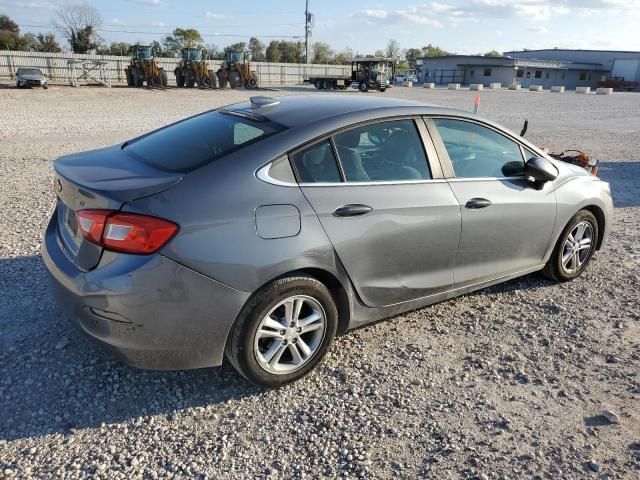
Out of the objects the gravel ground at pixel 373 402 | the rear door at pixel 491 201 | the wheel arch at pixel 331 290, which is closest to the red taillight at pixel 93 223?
the wheel arch at pixel 331 290

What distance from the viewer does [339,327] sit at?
3.33 meters

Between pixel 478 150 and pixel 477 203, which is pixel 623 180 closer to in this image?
pixel 478 150

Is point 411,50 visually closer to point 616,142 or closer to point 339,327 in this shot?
point 616,142

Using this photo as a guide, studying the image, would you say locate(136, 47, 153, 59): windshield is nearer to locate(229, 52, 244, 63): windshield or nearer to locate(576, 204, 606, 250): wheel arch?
locate(229, 52, 244, 63): windshield

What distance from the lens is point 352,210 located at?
10.1ft

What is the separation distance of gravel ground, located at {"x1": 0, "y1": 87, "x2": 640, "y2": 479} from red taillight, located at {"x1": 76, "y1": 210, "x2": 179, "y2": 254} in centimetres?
97

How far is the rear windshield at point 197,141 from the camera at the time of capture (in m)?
3.00

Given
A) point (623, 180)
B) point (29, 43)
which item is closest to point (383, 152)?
point (623, 180)

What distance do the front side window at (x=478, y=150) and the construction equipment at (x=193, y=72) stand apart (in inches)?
1518

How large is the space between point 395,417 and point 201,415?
1075 millimetres

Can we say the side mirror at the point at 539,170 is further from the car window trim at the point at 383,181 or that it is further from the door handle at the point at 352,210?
the door handle at the point at 352,210

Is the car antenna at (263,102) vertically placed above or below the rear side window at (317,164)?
above

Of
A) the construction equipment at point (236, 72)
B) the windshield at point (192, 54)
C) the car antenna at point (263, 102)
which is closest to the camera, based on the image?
the car antenna at point (263, 102)

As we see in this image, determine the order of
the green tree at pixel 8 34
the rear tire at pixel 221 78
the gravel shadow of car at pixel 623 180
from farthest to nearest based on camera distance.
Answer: the green tree at pixel 8 34 → the rear tire at pixel 221 78 → the gravel shadow of car at pixel 623 180
